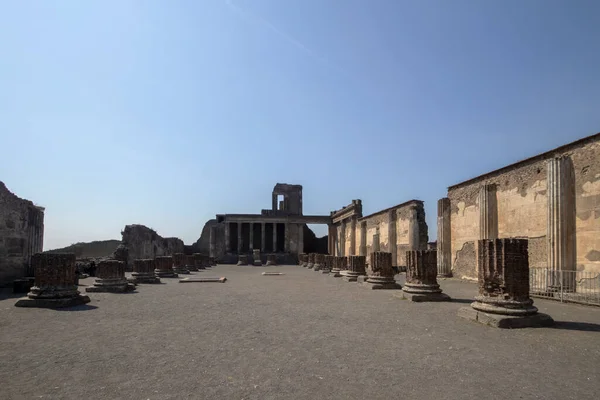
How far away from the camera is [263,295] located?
11781 millimetres

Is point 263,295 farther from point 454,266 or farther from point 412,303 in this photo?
point 454,266

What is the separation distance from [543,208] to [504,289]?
6914 mm

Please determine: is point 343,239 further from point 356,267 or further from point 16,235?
point 16,235

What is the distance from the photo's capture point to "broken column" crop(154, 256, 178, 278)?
19.8 metres

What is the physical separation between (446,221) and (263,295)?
1129 centimetres

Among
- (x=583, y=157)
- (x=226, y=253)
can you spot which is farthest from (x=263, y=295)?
(x=226, y=253)

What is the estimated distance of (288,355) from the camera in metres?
5.02

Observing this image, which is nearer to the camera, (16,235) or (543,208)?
(543,208)

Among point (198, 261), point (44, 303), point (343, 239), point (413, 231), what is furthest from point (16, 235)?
point (343, 239)

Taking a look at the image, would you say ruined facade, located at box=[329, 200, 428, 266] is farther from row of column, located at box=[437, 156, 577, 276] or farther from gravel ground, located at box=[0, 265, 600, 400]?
A: gravel ground, located at box=[0, 265, 600, 400]

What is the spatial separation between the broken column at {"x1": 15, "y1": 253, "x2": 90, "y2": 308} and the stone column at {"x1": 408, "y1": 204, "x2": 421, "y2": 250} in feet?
56.6

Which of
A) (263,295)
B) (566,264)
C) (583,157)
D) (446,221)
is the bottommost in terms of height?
(263,295)

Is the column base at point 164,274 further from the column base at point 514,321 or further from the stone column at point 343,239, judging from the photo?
the stone column at point 343,239

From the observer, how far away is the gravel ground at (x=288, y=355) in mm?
3832
